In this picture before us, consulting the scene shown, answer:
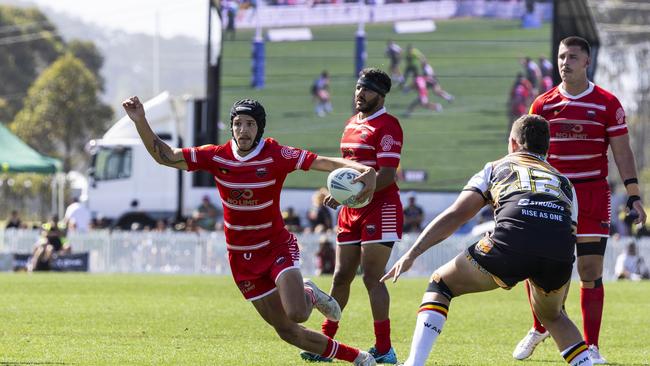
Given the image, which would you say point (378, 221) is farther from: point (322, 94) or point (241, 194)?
point (322, 94)

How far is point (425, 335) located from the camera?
8.35 meters

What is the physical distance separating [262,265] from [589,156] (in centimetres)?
333

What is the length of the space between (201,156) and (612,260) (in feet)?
75.0

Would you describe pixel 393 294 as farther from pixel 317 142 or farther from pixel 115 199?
pixel 115 199

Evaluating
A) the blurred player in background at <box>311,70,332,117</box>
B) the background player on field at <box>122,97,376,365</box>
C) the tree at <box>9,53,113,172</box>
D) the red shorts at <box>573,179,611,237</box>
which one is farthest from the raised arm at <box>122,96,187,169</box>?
the tree at <box>9,53,113,172</box>

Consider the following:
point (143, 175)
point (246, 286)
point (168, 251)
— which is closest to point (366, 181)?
point (246, 286)

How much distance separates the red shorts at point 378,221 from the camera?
11008 mm

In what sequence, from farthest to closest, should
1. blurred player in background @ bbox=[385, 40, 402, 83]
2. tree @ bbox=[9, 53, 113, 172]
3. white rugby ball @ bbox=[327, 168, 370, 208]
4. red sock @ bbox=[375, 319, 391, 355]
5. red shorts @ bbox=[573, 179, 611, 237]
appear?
tree @ bbox=[9, 53, 113, 172] < blurred player in background @ bbox=[385, 40, 402, 83] < red shorts @ bbox=[573, 179, 611, 237] < red sock @ bbox=[375, 319, 391, 355] < white rugby ball @ bbox=[327, 168, 370, 208]

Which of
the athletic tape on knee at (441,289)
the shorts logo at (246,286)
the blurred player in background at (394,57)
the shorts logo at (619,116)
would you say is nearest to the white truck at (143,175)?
the blurred player in background at (394,57)

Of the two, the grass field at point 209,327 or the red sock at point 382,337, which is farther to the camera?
the grass field at point 209,327

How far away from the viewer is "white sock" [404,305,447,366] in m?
8.34

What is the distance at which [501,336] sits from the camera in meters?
13.6

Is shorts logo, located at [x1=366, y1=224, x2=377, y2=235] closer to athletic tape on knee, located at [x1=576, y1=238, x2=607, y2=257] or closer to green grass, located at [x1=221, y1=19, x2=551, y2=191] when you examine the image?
athletic tape on knee, located at [x1=576, y1=238, x2=607, y2=257]

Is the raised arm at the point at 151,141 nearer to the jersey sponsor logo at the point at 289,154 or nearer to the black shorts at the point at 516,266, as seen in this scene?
the jersey sponsor logo at the point at 289,154
